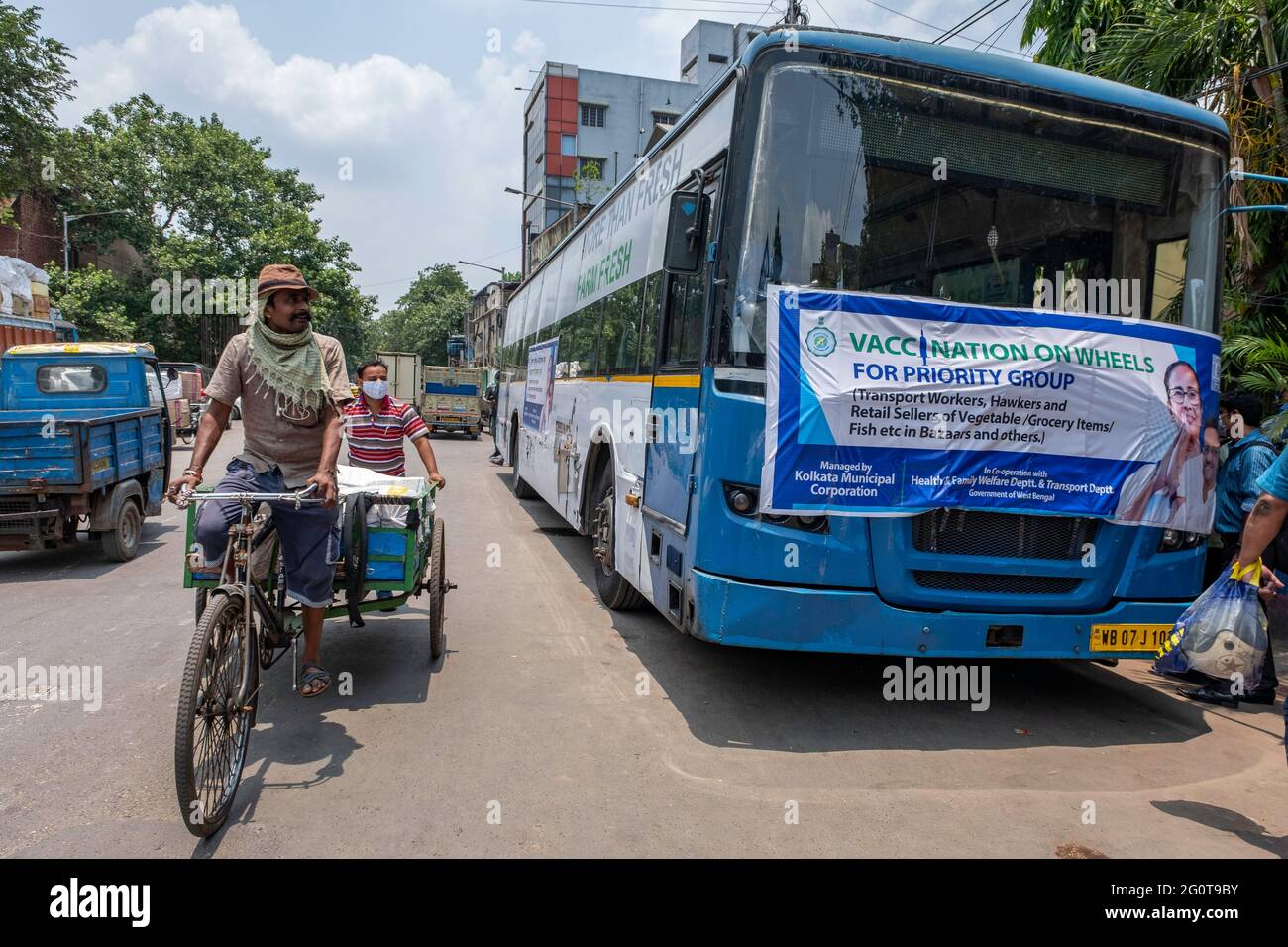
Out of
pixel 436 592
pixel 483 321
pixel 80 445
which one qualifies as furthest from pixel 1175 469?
pixel 483 321

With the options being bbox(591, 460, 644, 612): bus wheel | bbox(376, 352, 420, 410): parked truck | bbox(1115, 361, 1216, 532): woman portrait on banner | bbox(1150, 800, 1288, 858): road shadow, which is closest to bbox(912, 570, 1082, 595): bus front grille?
bbox(1115, 361, 1216, 532): woman portrait on banner

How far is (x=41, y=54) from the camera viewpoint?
63.1 feet

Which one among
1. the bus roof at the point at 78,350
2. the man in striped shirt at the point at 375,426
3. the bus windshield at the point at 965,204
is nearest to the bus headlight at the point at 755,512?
the bus windshield at the point at 965,204

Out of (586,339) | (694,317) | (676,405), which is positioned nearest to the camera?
(694,317)

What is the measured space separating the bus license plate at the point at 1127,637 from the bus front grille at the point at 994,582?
0.29 meters

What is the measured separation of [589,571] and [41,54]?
19258mm

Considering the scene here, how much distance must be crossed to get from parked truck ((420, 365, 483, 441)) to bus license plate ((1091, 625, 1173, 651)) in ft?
90.6

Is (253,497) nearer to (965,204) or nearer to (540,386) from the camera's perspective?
(965,204)

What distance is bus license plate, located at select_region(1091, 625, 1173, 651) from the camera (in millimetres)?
4746

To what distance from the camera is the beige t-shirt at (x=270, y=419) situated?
423 centimetres

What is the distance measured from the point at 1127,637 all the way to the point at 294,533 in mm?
4406

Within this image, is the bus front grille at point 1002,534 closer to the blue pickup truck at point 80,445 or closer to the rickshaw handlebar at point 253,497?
the rickshaw handlebar at point 253,497

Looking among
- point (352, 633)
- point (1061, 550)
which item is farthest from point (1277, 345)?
point (352, 633)

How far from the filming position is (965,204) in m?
4.71
